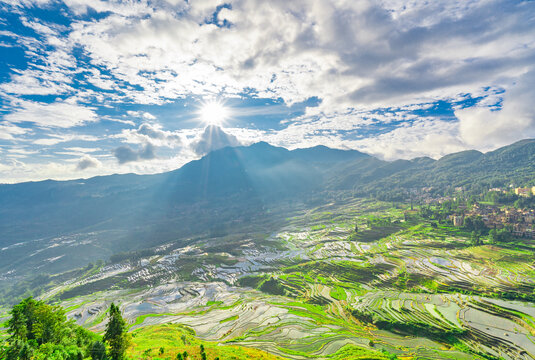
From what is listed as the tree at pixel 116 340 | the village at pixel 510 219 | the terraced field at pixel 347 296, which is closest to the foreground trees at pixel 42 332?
the tree at pixel 116 340

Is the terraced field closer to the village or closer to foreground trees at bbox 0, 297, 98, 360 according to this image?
the village

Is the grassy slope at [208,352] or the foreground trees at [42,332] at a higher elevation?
the foreground trees at [42,332]

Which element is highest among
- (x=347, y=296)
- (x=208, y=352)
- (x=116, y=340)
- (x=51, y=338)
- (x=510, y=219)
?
(x=116, y=340)

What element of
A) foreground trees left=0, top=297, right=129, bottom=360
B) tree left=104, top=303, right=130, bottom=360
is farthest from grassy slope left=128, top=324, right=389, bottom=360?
foreground trees left=0, top=297, right=129, bottom=360

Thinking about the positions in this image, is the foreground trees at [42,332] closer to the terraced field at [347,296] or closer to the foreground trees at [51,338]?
the foreground trees at [51,338]

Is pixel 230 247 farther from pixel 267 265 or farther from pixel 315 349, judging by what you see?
pixel 315 349

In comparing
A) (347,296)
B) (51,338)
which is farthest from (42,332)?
(347,296)

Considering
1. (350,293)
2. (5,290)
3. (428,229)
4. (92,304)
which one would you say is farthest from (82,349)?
(5,290)

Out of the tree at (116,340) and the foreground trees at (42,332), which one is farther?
the tree at (116,340)

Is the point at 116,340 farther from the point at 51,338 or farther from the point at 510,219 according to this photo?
the point at 510,219
